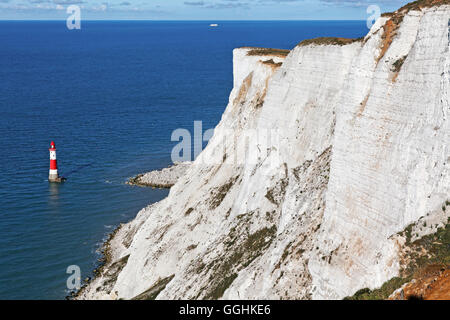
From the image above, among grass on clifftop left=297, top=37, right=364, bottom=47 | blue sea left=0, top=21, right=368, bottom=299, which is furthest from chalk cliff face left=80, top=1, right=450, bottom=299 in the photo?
blue sea left=0, top=21, right=368, bottom=299

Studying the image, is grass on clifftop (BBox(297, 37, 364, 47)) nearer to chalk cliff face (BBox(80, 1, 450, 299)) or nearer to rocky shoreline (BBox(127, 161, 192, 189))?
chalk cliff face (BBox(80, 1, 450, 299))

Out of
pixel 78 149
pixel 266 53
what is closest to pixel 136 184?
pixel 78 149

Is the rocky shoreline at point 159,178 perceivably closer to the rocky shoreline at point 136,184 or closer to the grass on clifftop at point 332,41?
the rocky shoreline at point 136,184

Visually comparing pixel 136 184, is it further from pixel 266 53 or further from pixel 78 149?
pixel 266 53
